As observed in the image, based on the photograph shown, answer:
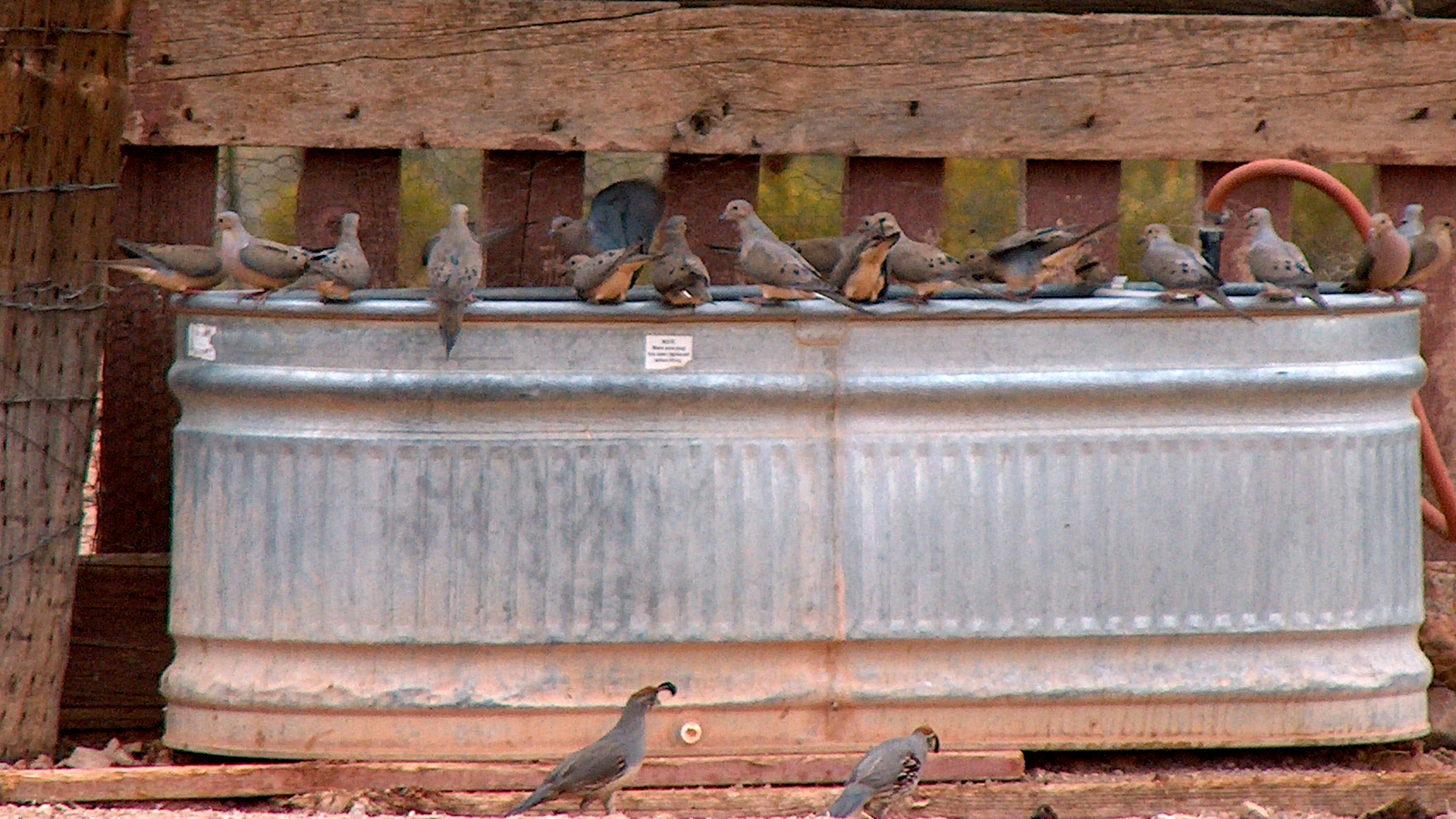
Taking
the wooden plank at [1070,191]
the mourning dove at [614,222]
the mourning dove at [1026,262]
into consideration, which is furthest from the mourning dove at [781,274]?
the wooden plank at [1070,191]

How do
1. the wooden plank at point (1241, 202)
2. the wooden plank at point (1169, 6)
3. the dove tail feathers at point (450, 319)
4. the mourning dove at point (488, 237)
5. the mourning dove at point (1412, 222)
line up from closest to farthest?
the dove tail feathers at point (450, 319)
the mourning dove at point (488, 237)
the mourning dove at point (1412, 222)
the wooden plank at point (1169, 6)
the wooden plank at point (1241, 202)

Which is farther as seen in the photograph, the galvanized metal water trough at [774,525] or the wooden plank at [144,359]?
the wooden plank at [144,359]

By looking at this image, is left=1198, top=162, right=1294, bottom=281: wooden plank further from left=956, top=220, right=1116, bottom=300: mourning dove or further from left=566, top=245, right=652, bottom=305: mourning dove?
left=566, top=245, right=652, bottom=305: mourning dove

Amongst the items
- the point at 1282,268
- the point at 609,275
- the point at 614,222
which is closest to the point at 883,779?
the point at 609,275

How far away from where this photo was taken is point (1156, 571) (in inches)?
208

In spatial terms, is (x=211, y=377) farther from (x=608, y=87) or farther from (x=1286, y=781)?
(x=1286, y=781)

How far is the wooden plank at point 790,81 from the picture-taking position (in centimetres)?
579

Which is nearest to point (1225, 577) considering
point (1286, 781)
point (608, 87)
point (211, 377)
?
point (1286, 781)

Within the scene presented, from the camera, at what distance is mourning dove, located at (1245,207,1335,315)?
17.6 feet

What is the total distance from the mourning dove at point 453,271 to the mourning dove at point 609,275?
1.00 ft

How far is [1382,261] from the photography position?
18.2 ft

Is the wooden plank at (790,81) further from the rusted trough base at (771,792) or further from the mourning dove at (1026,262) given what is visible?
the rusted trough base at (771,792)

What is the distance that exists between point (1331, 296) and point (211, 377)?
3285 millimetres

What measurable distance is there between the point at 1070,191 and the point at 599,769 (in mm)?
2637
